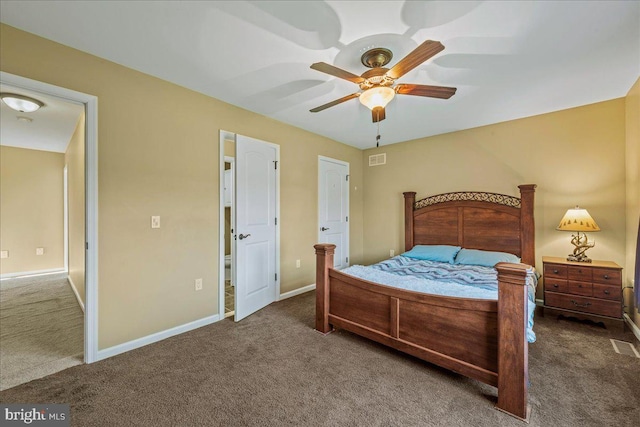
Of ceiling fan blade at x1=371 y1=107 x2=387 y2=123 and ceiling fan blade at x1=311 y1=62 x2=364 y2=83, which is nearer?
ceiling fan blade at x1=311 y1=62 x2=364 y2=83

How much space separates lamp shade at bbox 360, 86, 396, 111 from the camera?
1.96 meters

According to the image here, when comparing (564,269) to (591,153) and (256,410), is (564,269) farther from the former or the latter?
(256,410)

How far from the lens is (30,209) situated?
4852 mm

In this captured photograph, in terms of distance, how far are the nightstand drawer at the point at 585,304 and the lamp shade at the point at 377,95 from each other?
2794 mm

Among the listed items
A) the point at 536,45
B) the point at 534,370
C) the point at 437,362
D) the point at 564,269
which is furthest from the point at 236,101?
the point at 564,269

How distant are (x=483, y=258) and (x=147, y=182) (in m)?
3.78

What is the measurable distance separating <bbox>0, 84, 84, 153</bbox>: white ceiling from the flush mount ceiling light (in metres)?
0.05

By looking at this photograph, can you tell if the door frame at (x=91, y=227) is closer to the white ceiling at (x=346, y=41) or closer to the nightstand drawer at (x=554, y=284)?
the white ceiling at (x=346, y=41)

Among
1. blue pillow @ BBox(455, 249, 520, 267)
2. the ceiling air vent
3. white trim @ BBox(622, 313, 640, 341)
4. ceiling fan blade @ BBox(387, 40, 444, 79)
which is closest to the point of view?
ceiling fan blade @ BBox(387, 40, 444, 79)

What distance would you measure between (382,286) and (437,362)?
0.65 m

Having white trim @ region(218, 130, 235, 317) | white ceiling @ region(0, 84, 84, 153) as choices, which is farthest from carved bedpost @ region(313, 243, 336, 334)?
white ceiling @ region(0, 84, 84, 153)

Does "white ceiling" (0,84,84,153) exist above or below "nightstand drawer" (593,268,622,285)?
above

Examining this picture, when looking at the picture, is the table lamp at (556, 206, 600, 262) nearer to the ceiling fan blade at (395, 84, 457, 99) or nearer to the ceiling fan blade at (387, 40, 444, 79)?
the ceiling fan blade at (395, 84, 457, 99)

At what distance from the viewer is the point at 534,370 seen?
1.99m
